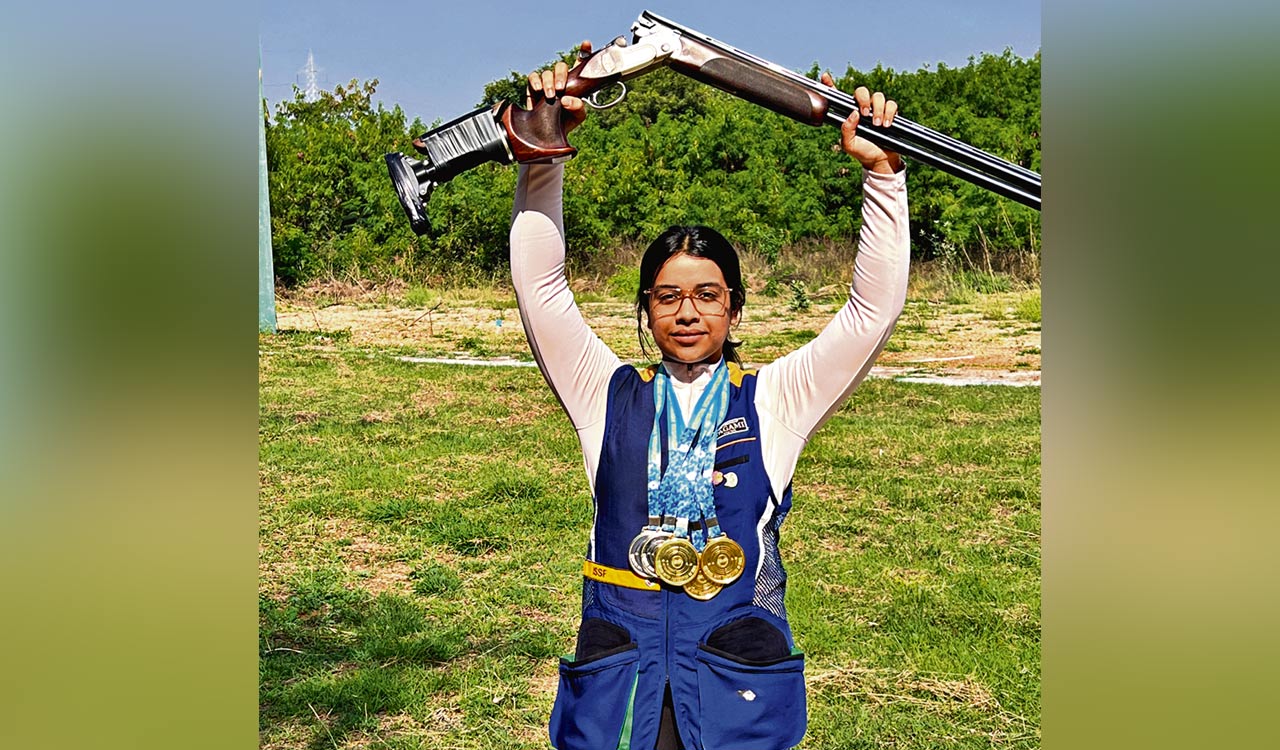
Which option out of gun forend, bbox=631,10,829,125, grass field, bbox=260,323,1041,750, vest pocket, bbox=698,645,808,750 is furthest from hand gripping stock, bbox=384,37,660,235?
grass field, bbox=260,323,1041,750

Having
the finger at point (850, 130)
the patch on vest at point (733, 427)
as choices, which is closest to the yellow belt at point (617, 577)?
the patch on vest at point (733, 427)

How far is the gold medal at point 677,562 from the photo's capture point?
2.12 m

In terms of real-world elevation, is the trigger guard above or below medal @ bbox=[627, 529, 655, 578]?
above

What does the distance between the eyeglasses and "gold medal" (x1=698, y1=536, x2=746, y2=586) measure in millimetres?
427

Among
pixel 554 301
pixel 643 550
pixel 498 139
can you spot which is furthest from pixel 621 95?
pixel 643 550

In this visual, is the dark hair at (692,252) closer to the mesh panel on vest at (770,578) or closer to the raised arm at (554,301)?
the raised arm at (554,301)

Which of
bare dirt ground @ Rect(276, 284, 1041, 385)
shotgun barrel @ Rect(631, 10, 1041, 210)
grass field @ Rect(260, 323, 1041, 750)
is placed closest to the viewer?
shotgun barrel @ Rect(631, 10, 1041, 210)

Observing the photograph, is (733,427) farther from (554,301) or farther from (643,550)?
(554,301)

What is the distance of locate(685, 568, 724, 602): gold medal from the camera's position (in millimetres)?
2125

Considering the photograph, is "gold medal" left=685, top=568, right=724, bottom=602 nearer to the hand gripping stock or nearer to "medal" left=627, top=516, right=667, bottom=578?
"medal" left=627, top=516, right=667, bottom=578

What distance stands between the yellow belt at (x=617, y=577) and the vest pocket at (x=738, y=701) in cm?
14

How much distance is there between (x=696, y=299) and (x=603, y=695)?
74cm

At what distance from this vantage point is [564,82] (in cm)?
218

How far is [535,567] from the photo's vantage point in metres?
6.14
